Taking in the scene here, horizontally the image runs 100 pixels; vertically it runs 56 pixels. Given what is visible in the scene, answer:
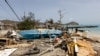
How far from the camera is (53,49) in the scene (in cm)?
1512

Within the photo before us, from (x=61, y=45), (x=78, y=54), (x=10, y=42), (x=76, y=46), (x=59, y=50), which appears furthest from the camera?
(x=10, y=42)

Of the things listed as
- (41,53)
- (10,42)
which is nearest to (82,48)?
(41,53)

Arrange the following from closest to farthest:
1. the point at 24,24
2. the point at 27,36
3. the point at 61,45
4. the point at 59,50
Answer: the point at 59,50 → the point at 61,45 → the point at 27,36 → the point at 24,24

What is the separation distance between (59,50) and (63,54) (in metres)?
1.45

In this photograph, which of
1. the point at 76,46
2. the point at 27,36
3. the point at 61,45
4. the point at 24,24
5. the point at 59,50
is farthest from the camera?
the point at 24,24

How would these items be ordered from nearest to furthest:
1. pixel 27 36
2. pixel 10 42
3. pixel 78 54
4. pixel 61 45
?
1. pixel 78 54
2. pixel 61 45
3. pixel 10 42
4. pixel 27 36

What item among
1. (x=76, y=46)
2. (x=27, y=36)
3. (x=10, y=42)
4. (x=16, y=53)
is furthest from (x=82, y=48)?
(x=27, y=36)

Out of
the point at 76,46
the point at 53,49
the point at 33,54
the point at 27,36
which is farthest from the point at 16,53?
the point at 27,36

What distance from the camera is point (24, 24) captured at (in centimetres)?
4178

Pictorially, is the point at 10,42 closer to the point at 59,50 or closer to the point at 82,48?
the point at 59,50

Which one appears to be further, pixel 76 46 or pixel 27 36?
pixel 27 36

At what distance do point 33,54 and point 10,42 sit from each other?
6395 millimetres

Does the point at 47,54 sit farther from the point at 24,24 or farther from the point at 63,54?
the point at 24,24

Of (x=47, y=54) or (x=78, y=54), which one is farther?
(x=47, y=54)
